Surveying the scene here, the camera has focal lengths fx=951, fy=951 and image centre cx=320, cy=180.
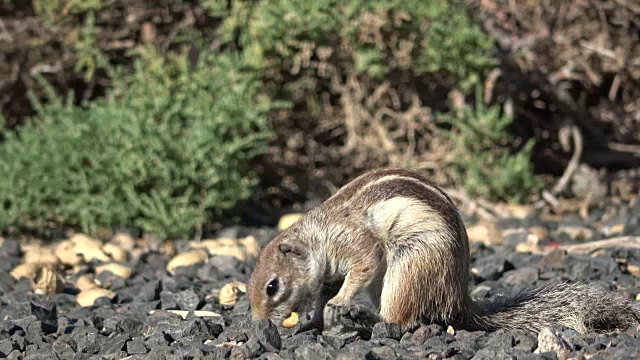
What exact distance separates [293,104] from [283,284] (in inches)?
152

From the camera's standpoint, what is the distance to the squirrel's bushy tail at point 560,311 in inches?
171

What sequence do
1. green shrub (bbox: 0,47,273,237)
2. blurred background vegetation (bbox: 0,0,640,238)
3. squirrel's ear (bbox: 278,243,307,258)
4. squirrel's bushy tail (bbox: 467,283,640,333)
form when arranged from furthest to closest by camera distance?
1. blurred background vegetation (bbox: 0,0,640,238)
2. green shrub (bbox: 0,47,273,237)
3. squirrel's ear (bbox: 278,243,307,258)
4. squirrel's bushy tail (bbox: 467,283,640,333)

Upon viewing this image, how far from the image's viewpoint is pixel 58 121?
876 cm

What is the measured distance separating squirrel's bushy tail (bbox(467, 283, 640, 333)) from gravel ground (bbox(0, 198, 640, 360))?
0.13 meters

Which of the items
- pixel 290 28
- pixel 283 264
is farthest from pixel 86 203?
pixel 283 264

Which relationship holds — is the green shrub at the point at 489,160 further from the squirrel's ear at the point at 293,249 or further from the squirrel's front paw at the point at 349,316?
the squirrel's front paw at the point at 349,316

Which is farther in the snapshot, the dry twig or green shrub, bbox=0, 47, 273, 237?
green shrub, bbox=0, 47, 273, 237

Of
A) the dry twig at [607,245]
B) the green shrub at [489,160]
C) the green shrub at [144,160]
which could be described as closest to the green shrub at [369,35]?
the green shrub at [489,160]

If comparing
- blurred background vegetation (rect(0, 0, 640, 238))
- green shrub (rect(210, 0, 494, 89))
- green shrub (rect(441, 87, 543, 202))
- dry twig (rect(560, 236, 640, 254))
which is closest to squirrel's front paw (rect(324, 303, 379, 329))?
dry twig (rect(560, 236, 640, 254))

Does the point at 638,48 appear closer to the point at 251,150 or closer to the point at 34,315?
the point at 251,150

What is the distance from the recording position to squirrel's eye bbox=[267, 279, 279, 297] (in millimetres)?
4781

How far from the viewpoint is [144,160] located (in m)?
7.40

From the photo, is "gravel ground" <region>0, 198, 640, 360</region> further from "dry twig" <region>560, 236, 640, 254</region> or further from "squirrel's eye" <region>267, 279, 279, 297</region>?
"squirrel's eye" <region>267, 279, 279, 297</region>

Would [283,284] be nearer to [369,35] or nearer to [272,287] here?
[272,287]
